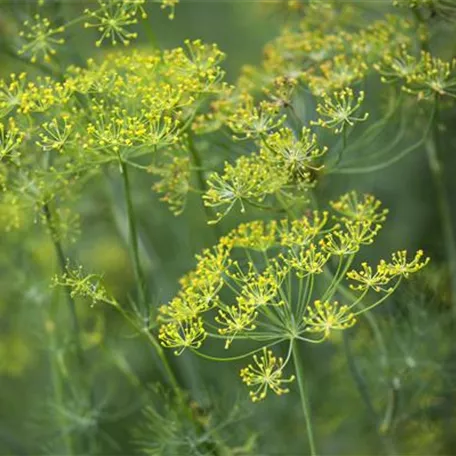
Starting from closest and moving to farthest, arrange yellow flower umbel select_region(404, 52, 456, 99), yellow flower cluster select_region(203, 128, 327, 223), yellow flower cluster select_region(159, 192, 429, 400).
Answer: yellow flower cluster select_region(159, 192, 429, 400), yellow flower cluster select_region(203, 128, 327, 223), yellow flower umbel select_region(404, 52, 456, 99)

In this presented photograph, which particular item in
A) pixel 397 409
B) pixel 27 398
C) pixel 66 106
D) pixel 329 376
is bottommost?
pixel 397 409

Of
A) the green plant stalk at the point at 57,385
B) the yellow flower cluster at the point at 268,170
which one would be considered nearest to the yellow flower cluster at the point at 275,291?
the yellow flower cluster at the point at 268,170

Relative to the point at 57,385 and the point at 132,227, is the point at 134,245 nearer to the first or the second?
the point at 132,227

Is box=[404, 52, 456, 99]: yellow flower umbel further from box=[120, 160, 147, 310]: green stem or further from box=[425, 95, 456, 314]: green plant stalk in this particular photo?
box=[120, 160, 147, 310]: green stem

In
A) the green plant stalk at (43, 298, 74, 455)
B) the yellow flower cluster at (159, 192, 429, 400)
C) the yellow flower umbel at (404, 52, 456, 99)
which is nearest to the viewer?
the yellow flower cluster at (159, 192, 429, 400)

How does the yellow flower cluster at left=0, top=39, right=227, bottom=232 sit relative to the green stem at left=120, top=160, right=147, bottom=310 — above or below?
above

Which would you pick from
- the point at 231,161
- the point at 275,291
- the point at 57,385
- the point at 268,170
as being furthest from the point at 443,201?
the point at 57,385

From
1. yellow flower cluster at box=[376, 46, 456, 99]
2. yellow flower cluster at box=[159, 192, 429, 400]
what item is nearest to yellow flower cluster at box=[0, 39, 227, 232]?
yellow flower cluster at box=[159, 192, 429, 400]

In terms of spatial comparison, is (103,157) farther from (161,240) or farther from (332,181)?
(161,240)

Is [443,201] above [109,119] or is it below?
below

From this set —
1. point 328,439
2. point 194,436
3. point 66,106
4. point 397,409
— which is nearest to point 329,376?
point 328,439

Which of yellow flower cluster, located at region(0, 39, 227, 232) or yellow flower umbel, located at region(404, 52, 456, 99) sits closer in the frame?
yellow flower cluster, located at region(0, 39, 227, 232)
